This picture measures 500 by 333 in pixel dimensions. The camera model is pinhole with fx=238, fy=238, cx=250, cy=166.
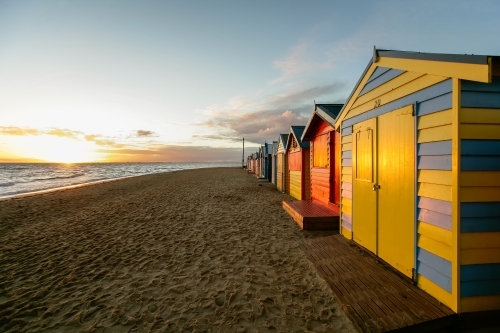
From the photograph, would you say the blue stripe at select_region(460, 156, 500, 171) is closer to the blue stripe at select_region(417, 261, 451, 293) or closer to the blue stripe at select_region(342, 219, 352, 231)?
the blue stripe at select_region(417, 261, 451, 293)

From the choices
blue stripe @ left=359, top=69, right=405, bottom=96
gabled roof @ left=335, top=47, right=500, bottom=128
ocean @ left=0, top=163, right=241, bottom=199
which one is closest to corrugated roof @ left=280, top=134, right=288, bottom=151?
blue stripe @ left=359, top=69, right=405, bottom=96

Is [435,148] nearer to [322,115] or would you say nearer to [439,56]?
[439,56]

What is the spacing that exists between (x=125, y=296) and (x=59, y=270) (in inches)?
88.2

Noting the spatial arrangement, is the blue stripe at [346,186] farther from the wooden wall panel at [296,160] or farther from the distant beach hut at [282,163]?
the distant beach hut at [282,163]

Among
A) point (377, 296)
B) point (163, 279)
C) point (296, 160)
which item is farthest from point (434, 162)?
point (296, 160)

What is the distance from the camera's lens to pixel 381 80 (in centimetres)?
457

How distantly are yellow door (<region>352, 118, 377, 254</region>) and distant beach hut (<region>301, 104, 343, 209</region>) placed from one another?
1953 mm

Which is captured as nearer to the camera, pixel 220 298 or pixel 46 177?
pixel 220 298

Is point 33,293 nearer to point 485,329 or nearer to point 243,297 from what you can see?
point 243,297

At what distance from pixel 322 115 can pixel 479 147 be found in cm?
550

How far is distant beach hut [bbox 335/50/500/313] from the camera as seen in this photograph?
2.85 metres

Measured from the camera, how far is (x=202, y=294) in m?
3.97

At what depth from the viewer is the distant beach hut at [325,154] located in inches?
308

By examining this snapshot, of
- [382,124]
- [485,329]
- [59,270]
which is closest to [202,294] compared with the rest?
[59,270]
